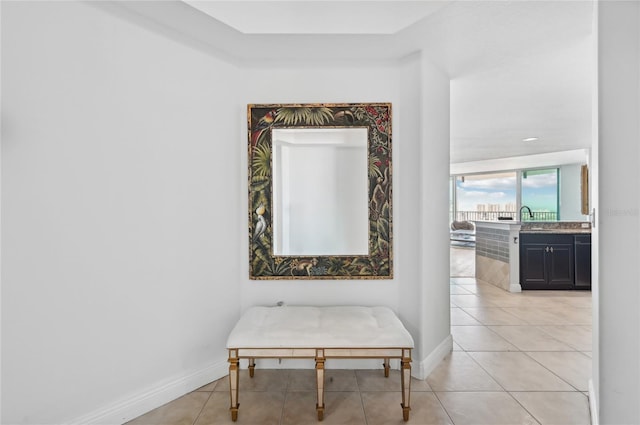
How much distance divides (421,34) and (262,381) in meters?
2.67

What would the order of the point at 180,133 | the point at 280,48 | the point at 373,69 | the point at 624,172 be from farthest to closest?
the point at 373,69 < the point at 280,48 < the point at 180,133 < the point at 624,172

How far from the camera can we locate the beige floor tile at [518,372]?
2.45 m

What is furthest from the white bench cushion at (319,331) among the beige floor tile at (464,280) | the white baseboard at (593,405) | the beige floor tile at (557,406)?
the beige floor tile at (464,280)

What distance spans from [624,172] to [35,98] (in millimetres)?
2766

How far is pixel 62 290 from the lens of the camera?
182cm

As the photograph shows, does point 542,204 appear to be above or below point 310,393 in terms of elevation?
above

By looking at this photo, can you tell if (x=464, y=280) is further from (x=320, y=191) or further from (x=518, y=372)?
(x=320, y=191)

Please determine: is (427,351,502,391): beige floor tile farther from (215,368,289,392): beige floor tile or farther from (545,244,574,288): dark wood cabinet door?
(545,244,574,288): dark wood cabinet door

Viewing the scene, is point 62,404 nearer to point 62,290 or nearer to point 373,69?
point 62,290

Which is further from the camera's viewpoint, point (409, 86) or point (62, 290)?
point (409, 86)

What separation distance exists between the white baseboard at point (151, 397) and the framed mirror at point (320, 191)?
2.48ft

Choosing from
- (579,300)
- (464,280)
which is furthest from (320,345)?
(464,280)

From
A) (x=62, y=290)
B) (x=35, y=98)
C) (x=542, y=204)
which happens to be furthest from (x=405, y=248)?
(x=542, y=204)

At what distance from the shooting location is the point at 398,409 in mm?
2174
